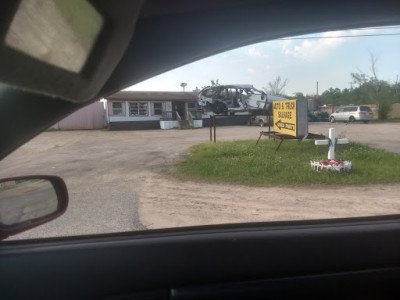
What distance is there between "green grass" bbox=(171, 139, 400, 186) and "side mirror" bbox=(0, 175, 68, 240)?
382cm

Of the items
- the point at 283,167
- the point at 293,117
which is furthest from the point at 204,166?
the point at 293,117

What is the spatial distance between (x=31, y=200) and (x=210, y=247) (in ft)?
2.84

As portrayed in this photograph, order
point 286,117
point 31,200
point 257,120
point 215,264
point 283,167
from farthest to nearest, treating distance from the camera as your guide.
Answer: point 286,117 < point 257,120 < point 283,167 < point 215,264 < point 31,200

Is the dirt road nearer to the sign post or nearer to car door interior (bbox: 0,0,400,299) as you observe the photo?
car door interior (bbox: 0,0,400,299)

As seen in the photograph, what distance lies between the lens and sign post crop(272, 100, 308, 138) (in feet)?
29.5

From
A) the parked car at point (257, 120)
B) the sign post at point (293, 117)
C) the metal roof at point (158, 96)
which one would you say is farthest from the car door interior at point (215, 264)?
the sign post at point (293, 117)

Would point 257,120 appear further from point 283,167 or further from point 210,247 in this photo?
point 210,247

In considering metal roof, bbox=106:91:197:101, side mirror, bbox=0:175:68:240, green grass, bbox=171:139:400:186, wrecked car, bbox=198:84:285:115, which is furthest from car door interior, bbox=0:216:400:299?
green grass, bbox=171:139:400:186

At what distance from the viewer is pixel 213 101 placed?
3283 millimetres

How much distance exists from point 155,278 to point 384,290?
3.72 feet

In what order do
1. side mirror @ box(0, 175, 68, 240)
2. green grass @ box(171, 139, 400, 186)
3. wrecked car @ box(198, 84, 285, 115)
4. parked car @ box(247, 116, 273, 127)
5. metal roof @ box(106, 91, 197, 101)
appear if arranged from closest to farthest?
side mirror @ box(0, 175, 68, 240) → metal roof @ box(106, 91, 197, 101) → wrecked car @ box(198, 84, 285, 115) → green grass @ box(171, 139, 400, 186) → parked car @ box(247, 116, 273, 127)

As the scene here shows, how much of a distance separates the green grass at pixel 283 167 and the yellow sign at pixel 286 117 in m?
1.93

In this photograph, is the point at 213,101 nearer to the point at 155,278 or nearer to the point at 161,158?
the point at 155,278

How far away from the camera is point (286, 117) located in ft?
33.1
